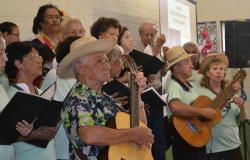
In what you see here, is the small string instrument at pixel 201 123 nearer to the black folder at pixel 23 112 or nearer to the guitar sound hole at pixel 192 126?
the guitar sound hole at pixel 192 126

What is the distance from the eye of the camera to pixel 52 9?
13.1 ft

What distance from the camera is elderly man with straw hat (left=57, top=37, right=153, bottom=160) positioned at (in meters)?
2.25

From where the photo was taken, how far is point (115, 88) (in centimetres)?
309

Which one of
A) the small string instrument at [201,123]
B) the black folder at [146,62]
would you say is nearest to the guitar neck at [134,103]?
the black folder at [146,62]

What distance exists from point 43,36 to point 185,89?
4.11 ft

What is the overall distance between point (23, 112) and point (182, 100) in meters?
1.90

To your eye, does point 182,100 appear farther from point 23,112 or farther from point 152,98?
point 23,112

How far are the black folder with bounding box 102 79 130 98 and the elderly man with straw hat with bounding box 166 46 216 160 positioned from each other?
957 mm

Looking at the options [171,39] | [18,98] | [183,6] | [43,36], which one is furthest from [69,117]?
[183,6]

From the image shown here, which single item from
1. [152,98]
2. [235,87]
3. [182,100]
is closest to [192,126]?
[182,100]

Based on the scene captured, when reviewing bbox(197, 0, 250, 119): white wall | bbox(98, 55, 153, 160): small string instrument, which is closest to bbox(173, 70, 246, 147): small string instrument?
bbox(98, 55, 153, 160): small string instrument

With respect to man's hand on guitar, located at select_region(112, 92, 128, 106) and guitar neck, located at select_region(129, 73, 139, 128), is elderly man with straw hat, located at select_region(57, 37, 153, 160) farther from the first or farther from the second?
man's hand on guitar, located at select_region(112, 92, 128, 106)

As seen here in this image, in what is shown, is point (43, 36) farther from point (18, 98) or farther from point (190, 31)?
point (190, 31)

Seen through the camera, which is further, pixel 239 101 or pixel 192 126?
pixel 239 101
